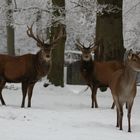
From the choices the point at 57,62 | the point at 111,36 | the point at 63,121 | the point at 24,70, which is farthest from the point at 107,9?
the point at 63,121

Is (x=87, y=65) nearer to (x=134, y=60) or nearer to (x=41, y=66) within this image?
(x=41, y=66)

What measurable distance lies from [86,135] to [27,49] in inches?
1404

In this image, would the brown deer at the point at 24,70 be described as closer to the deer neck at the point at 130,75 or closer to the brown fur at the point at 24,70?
the brown fur at the point at 24,70

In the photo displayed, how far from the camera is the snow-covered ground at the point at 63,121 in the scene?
29.5 ft

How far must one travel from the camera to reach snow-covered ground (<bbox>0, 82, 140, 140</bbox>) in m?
8.98

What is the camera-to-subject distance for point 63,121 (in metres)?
10.8

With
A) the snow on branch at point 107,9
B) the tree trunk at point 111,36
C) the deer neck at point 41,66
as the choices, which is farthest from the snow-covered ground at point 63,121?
the snow on branch at point 107,9

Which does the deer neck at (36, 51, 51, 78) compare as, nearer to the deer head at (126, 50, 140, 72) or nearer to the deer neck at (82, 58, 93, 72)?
the deer neck at (82, 58, 93, 72)

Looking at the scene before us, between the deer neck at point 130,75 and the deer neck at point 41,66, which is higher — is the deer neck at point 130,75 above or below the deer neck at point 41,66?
above

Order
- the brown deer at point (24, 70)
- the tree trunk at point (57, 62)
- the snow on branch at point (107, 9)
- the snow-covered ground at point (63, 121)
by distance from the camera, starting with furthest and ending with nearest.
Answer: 1. the tree trunk at point (57, 62)
2. the snow on branch at point (107, 9)
3. the brown deer at point (24, 70)
4. the snow-covered ground at point (63, 121)

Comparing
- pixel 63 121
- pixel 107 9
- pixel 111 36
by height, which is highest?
pixel 107 9

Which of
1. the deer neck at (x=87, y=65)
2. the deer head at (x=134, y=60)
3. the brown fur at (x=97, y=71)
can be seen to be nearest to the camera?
the deer head at (x=134, y=60)

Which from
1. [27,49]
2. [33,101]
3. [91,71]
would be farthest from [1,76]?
[27,49]

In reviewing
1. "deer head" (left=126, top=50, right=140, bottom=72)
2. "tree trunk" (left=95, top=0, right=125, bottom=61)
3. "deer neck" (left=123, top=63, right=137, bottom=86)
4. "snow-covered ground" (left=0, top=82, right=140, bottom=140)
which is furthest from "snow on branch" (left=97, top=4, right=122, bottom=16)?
"deer head" (left=126, top=50, right=140, bottom=72)
